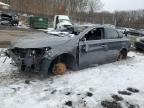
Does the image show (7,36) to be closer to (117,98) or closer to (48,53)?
(48,53)

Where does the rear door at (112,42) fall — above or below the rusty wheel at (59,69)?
above

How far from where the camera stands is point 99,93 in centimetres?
569

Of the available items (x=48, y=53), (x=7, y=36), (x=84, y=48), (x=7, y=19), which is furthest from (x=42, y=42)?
(x=7, y=19)

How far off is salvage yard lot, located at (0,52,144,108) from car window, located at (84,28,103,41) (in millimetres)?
950

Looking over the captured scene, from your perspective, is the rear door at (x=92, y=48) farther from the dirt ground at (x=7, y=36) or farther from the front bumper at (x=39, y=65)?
the dirt ground at (x=7, y=36)

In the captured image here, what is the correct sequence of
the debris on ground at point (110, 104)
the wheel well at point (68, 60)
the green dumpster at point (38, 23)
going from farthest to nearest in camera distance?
the green dumpster at point (38, 23)
the wheel well at point (68, 60)
the debris on ground at point (110, 104)

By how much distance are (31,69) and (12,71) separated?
31.4 inches

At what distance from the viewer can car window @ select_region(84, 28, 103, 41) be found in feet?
24.9

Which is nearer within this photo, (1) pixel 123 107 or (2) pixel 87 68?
(1) pixel 123 107

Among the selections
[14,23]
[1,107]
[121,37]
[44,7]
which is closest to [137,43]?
[121,37]

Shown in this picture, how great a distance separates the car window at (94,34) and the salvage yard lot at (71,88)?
0.95m

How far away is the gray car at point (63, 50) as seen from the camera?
6328 mm

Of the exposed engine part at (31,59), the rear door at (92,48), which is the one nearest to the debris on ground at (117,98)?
the rear door at (92,48)

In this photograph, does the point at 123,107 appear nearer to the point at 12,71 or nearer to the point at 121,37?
the point at 12,71
